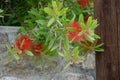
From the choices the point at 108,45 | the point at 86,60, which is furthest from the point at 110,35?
the point at 86,60

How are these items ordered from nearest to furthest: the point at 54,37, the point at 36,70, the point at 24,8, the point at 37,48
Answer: the point at 54,37 < the point at 37,48 < the point at 36,70 < the point at 24,8

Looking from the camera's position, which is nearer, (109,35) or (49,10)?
(49,10)

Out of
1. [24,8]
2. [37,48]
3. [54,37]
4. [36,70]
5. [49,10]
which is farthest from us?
[24,8]

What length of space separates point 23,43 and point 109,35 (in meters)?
0.42

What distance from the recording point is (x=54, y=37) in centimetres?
129

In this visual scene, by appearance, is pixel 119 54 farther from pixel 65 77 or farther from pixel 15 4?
pixel 15 4

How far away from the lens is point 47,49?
1.40 metres

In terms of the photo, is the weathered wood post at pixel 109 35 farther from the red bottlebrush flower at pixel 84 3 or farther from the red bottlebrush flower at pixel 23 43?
the red bottlebrush flower at pixel 23 43

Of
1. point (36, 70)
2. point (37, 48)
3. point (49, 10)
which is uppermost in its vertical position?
point (49, 10)

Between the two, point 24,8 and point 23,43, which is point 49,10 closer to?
point 23,43

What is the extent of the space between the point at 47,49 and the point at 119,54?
357 millimetres

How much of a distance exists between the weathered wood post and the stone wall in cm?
7

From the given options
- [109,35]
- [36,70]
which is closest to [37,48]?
[36,70]

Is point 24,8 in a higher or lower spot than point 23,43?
higher
